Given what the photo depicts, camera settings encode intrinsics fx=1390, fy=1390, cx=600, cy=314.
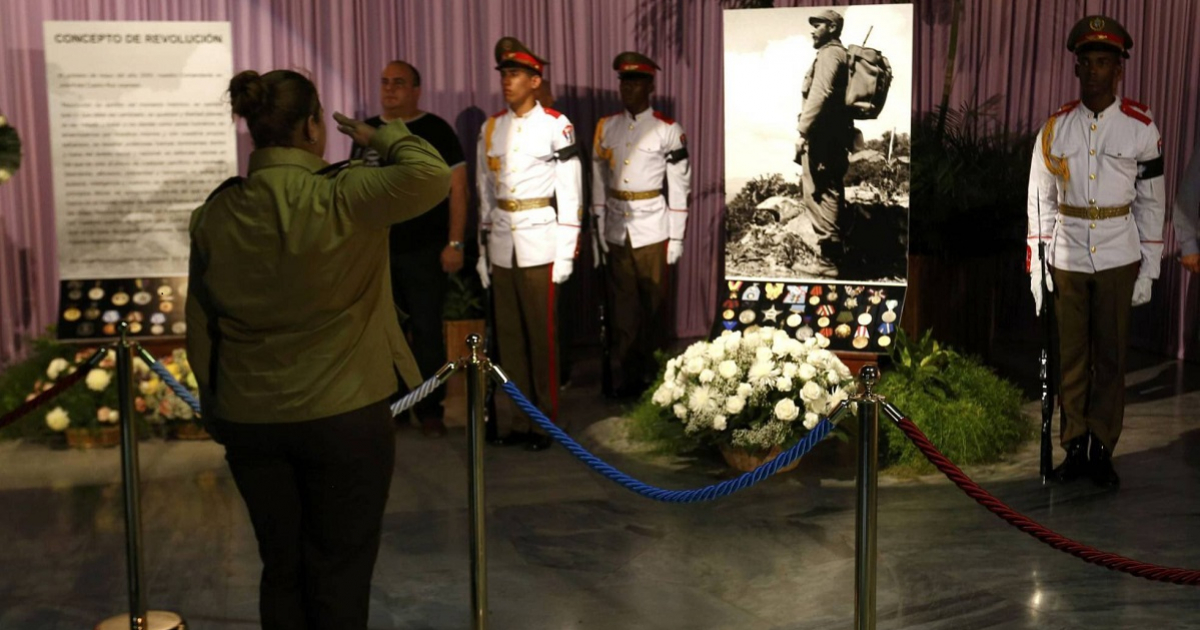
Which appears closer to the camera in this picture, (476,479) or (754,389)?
(476,479)

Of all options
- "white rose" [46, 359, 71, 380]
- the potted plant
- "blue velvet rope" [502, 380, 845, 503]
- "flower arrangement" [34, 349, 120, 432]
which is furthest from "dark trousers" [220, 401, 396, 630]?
"white rose" [46, 359, 71, 380]

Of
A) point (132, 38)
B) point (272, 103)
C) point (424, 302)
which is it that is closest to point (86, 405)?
point (424, 302)

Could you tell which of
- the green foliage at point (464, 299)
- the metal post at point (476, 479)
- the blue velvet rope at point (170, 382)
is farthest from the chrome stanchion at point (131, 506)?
the green foliage at point (464, 299)

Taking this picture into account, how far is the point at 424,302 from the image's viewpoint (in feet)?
20.6

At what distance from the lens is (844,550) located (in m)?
4.47

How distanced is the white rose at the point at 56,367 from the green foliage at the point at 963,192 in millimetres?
4166

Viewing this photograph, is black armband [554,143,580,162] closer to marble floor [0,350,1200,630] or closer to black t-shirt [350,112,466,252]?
black t-shirt [350,112,466,252]

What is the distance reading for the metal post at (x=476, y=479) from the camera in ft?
11.6

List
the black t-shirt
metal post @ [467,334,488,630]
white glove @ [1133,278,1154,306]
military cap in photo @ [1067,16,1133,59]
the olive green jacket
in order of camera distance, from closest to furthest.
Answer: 1. the olive green jacket
2. metal post @ [467,334,488,630]
3. military cap in photo @ [1067,16,1133,59]
4. white glove @ [1133,278,1154,306]
5. the black t-shirt

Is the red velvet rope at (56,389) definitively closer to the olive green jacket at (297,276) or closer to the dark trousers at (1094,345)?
the olive green jacket at (297,276)

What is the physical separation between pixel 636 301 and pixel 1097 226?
2672mm

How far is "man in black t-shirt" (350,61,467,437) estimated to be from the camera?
6.18 meters

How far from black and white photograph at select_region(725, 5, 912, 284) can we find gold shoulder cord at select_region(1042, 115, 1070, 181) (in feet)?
2.96

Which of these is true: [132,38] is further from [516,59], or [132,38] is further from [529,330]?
[529,330]
